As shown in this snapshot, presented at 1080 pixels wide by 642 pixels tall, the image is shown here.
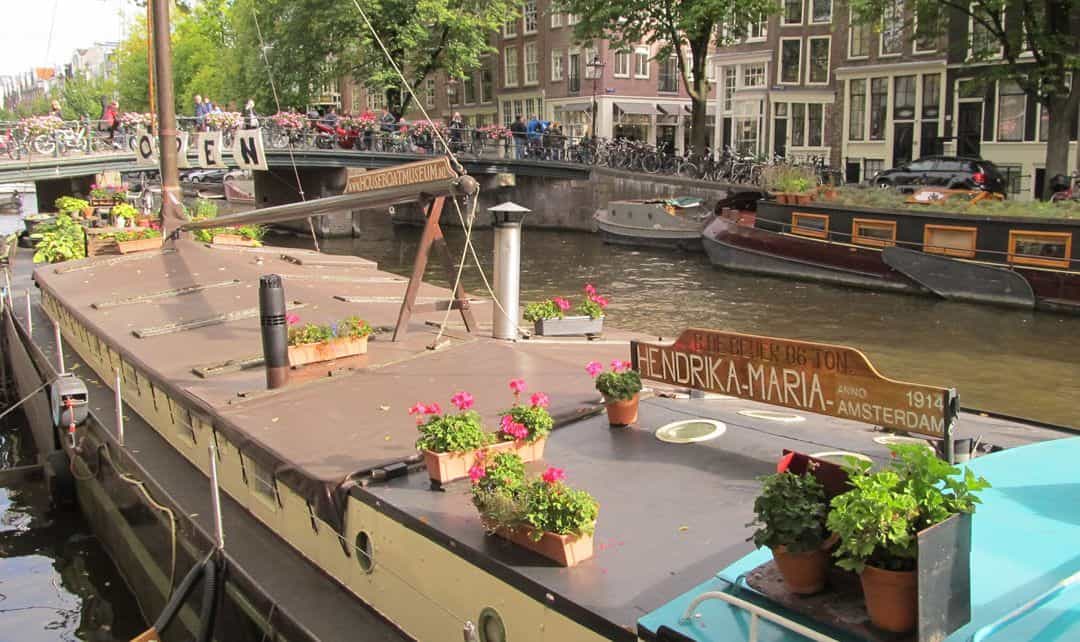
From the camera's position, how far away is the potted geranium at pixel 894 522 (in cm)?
308

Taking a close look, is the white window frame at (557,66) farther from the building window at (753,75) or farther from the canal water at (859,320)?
the canal water at (859,320)

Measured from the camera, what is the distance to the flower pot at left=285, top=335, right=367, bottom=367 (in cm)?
793

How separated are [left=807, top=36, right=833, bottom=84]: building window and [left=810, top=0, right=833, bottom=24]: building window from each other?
2.45ft

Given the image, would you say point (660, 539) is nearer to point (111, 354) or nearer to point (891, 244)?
point (111, 354)

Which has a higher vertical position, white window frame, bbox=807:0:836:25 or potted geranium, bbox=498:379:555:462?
white window frame, bbox=807:0:836:25

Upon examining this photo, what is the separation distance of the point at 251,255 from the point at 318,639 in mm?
9763

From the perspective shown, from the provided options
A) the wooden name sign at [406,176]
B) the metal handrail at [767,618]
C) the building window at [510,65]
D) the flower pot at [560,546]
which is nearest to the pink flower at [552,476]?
the flower pot at [560,546]

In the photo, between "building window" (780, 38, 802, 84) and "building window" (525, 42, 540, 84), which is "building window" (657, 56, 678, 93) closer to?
"building window" (525, 42, 540, 84)

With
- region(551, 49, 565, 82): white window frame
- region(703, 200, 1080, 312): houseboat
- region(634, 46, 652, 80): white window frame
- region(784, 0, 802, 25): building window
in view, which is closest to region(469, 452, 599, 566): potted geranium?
region(703, 200, 1080, 312): houseboat

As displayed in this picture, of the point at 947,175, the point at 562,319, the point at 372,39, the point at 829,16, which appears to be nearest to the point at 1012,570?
the point at 562,319

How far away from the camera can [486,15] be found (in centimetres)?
4159

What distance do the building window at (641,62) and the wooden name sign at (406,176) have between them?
143 ft

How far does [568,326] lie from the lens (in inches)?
373

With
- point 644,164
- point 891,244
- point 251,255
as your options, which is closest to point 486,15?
point 644,164
